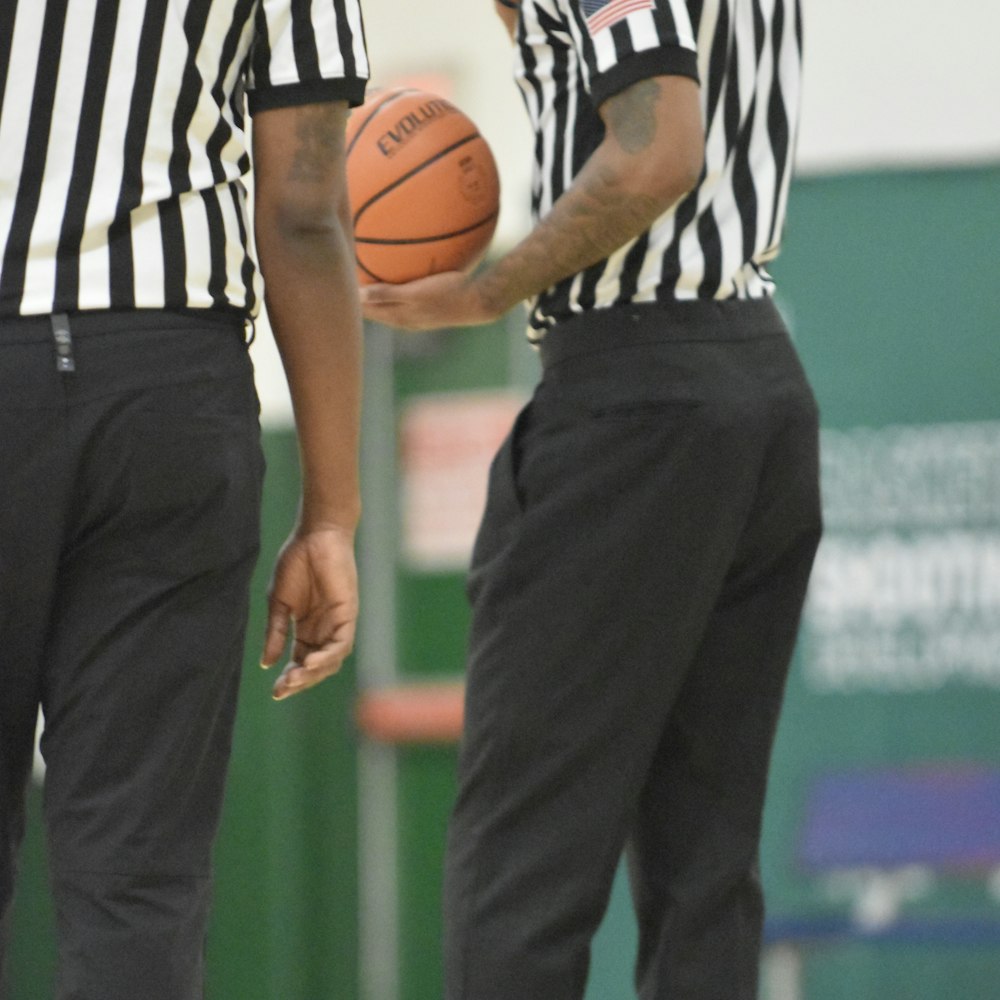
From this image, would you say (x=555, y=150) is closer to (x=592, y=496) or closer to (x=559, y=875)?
(x=592, y=496)

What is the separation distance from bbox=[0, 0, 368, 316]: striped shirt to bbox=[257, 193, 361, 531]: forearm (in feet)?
0.35

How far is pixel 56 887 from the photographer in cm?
145

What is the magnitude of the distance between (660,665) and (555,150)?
2.25ft

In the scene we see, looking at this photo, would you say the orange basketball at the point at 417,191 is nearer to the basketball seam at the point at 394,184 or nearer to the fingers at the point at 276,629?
the basketball seam at the point at 394,184

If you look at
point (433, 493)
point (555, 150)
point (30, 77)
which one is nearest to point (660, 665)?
point (555, 150)

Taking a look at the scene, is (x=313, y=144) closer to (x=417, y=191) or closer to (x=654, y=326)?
(x=654, y=326)

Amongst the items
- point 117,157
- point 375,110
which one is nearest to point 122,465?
point 117,157

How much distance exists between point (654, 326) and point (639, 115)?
0.26m

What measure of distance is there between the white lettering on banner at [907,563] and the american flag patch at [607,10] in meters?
1.72

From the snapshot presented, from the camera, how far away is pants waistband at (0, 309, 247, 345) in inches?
55.3

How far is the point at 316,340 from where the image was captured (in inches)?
65.1

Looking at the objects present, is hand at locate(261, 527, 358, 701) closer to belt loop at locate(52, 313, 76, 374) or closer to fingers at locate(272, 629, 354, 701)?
fingers at locate(272, 629, 354, 701)

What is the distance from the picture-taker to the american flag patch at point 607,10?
206 cm

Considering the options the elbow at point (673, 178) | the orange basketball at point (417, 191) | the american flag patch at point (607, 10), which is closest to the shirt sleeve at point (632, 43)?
the american flag patch at point (607, 10)
